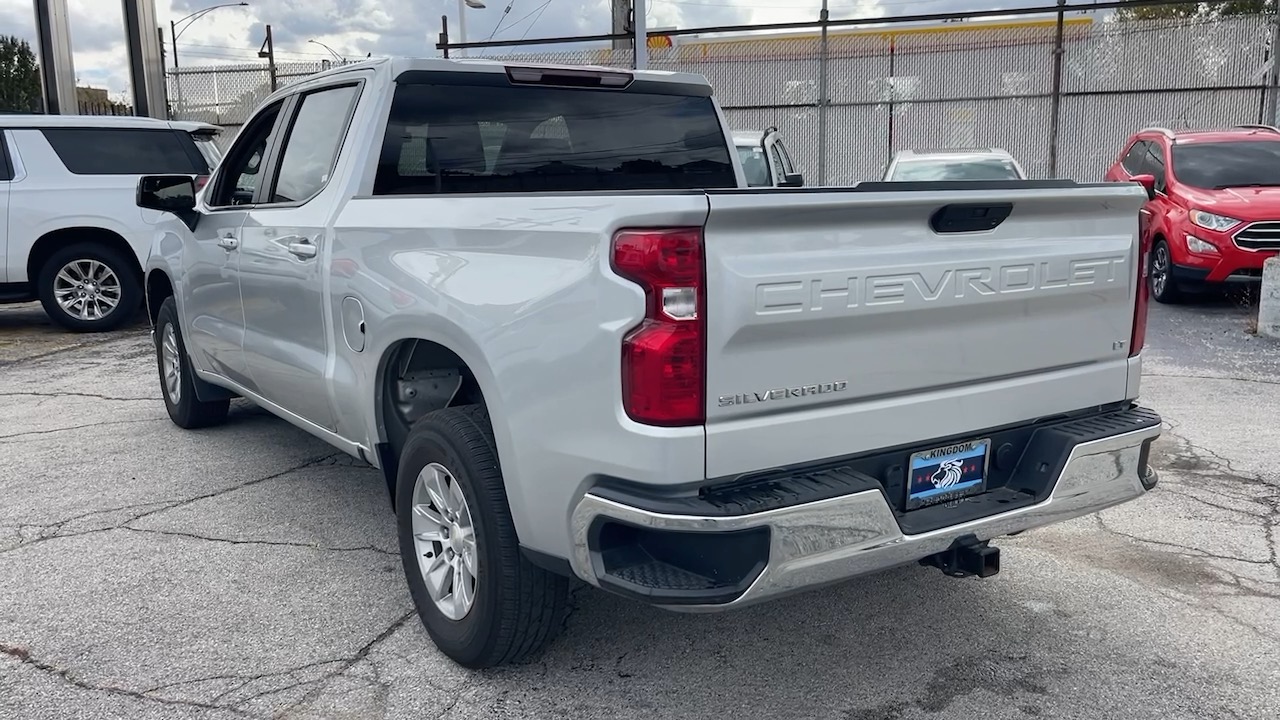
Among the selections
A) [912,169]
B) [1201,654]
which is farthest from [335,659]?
[912,169]

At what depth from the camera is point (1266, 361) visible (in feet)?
26.4

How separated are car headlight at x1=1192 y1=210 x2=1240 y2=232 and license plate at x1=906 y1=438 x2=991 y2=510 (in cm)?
834

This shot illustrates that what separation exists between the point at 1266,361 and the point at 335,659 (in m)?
7.34

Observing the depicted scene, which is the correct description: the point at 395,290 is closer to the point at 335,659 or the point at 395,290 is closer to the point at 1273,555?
the point at 335,659

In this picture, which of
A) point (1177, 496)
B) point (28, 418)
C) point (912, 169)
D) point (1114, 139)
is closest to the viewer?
point (1177, 496)

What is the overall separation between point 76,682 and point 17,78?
21.8 metres

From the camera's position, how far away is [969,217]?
2932 millimetres

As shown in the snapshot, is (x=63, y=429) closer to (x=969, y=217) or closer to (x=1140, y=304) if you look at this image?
(x=969, y=217)

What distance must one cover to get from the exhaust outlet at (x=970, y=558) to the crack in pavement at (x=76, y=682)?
6.62 ft

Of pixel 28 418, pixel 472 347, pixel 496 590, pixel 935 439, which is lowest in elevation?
pixel 28 418

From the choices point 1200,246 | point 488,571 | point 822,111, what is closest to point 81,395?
point 488,571

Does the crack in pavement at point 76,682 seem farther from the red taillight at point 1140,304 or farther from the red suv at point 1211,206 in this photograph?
the red suv at point 1211,206

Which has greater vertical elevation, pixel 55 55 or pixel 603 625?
pixel 55 55

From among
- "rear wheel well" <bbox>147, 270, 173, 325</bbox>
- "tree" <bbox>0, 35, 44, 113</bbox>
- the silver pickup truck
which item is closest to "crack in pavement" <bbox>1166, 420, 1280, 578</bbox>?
the silver pickup truck
